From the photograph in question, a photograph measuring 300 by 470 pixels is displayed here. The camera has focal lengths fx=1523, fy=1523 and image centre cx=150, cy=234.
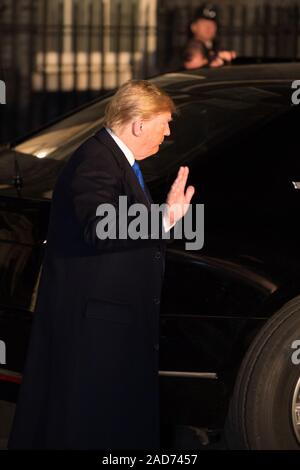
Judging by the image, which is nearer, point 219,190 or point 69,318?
point 69,318

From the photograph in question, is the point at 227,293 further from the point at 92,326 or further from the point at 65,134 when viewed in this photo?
the point at 65,134

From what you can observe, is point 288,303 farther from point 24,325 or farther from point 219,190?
point 24,325

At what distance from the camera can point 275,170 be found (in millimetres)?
6020

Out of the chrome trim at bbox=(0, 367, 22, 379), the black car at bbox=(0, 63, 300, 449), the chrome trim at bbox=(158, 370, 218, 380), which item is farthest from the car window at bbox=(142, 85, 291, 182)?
the chrome trim at bbox=(0, 367, 22, 379)

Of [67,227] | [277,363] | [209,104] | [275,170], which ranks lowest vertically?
[277,363]

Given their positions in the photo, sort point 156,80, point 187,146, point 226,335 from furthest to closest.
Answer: point 156,80
point 187,146
point 226,335

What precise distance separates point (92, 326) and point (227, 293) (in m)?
0.82

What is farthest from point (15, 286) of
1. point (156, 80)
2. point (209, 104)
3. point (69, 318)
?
point (156, 80)

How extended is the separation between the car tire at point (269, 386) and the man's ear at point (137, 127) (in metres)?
1.01

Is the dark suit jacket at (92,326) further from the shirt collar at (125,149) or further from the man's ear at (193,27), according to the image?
the man's ear at (193,27)

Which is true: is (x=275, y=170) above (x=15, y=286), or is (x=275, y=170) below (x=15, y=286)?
above

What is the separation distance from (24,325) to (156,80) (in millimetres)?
2026

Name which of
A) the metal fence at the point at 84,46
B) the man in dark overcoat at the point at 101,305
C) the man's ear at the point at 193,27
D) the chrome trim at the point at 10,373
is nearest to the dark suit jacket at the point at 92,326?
the man in dark overcoat at the point at 101,305

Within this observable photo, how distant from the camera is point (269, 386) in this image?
574 cm
